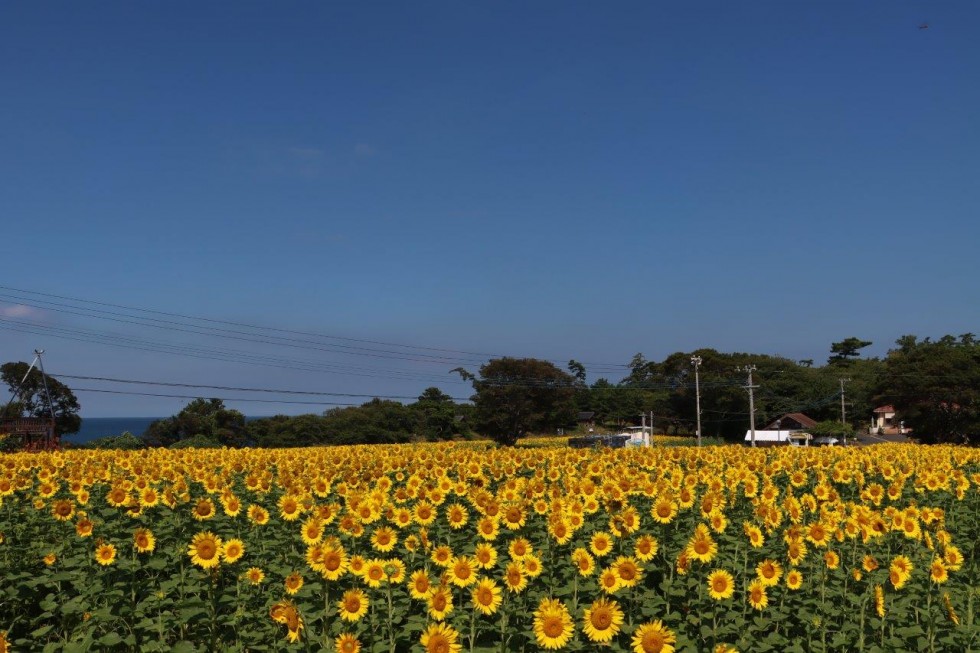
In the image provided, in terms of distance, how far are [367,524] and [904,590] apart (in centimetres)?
550

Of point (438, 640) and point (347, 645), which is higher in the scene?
point (438, 640)

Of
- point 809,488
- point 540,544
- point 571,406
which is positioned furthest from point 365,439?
point 540,544

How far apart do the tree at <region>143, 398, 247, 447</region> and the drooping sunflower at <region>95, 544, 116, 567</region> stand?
170 ft

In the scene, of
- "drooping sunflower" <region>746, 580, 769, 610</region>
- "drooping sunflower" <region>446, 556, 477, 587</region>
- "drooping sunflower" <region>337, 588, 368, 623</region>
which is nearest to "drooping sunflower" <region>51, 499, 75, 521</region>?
"drooping sunflower" <region>337, 588, 368, 623</region>

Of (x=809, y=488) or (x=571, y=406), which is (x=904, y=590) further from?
(x=571, y=406)

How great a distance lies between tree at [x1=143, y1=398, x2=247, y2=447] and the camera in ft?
190

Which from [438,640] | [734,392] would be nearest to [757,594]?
[438,640]

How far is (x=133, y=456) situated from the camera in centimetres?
1527

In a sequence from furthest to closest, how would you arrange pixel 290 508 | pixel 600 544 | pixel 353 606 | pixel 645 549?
1. pixel 290 508
2. pixel 600 544
3. pixel 645 549
4. pixel 353 606

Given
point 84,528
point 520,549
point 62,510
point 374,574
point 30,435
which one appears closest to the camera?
point 374,574

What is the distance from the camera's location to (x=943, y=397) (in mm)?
58062

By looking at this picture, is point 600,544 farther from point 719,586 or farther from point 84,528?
point 84,528

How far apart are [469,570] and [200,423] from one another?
5666cm

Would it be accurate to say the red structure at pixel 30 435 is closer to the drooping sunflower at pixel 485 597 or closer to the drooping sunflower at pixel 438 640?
the drooping sunflower at pixel 485 597
